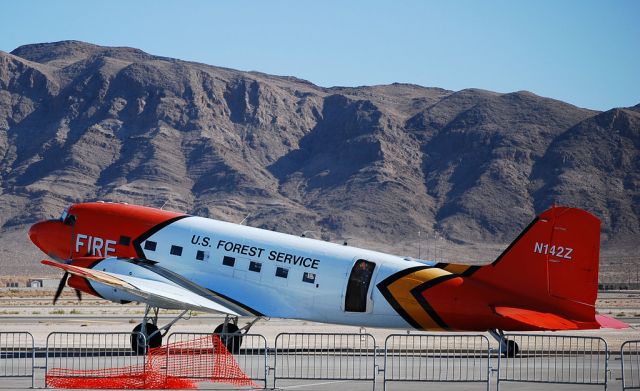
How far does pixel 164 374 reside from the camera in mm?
27344

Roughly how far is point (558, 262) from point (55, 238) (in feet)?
56.5

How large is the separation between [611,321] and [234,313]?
11215mm

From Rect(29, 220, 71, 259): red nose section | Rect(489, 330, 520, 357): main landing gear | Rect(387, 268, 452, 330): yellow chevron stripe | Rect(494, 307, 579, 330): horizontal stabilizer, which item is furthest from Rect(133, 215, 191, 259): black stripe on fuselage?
Rect(489, 330, 520, 357): main landing gear

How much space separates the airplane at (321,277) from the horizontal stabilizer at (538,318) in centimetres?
3

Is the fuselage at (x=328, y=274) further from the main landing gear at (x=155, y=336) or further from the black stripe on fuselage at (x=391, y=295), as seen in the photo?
the main landing gear at (x=155, y=336)

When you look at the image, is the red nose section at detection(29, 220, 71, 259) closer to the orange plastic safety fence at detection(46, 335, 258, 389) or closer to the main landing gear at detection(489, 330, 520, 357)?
the orange plastic safety fence at detection(46, 335, 258, 389)

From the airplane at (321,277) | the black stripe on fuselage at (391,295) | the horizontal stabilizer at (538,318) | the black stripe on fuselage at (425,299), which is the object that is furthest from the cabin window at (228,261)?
the horizontal stabilizer at (538,318)

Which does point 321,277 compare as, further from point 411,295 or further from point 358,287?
point 411,295

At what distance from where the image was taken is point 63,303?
77.5 metres

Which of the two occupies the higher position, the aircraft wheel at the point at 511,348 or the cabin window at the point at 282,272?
the cabin window at the point at 282,272

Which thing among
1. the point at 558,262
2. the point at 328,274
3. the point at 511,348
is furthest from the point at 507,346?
the point at 328,274

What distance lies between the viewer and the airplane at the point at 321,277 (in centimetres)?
3119

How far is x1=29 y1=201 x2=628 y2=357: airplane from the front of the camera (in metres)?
31.2

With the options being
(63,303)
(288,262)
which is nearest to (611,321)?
(288,262)
